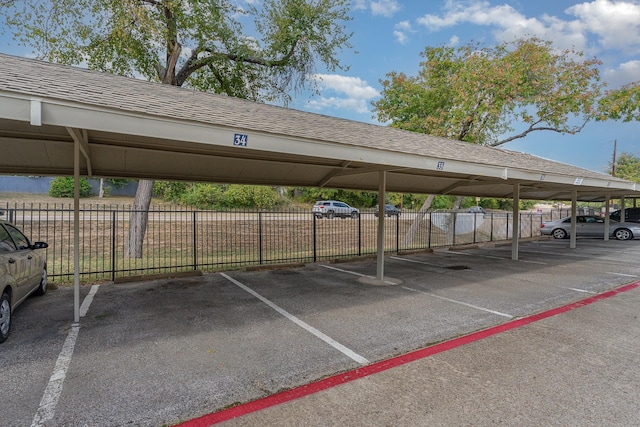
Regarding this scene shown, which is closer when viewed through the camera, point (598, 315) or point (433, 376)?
point (433, 376)

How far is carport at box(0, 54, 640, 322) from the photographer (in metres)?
3.73

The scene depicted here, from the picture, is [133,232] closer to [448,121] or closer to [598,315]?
[598,315]

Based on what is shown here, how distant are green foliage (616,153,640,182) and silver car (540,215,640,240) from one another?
2933 cm

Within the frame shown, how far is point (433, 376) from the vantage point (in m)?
3.58

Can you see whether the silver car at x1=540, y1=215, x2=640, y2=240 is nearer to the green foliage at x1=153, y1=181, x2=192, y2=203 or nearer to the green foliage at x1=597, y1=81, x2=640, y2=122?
the green foliage at x1=597, y1=81, x2=640, y2=122

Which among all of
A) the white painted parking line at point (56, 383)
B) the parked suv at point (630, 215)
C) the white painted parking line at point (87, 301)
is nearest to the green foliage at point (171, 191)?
the white painted parking line at point (87, 301)

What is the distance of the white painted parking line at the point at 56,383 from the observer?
110 inches

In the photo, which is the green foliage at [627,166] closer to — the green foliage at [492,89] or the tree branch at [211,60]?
the green foliage at [492,89]

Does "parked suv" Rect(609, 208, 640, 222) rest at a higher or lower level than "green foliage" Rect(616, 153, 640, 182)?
lower

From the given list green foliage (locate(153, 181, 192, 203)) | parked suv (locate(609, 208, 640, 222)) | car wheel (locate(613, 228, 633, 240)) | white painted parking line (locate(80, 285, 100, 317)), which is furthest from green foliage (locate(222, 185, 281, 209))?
parked suv (locate(609, 208, 640, 222))

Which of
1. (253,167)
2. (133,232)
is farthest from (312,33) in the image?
(133,232)

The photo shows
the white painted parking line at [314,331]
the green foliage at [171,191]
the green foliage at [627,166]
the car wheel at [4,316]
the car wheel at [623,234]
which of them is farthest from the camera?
the green foliage at [627,166]

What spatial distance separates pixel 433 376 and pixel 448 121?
59.2ft

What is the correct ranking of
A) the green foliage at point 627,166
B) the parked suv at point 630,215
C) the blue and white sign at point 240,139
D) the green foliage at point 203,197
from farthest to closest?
the green foliage at point 627,166
the green foliage at point 203,197
the parked suv at point 630,215
the blue and white sign at point 240,139
